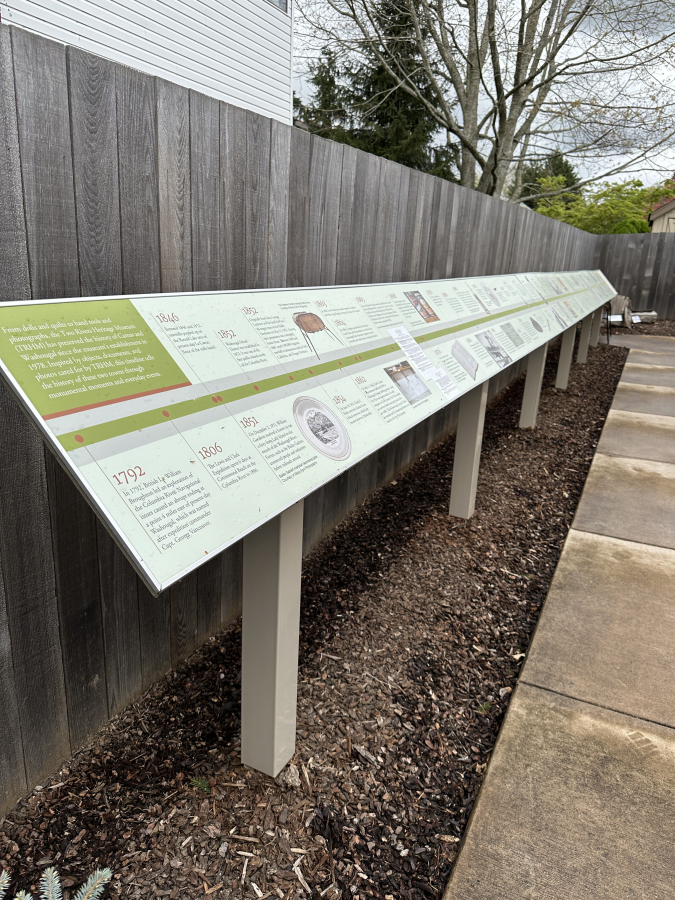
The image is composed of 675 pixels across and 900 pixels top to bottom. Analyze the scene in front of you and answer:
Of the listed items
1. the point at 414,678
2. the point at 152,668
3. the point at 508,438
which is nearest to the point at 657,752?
the point at 414,678

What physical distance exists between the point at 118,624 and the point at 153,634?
0.23m

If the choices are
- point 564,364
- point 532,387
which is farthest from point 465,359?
point 564,364

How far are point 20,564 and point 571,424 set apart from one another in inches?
232

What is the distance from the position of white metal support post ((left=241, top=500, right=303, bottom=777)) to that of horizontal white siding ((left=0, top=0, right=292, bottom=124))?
16.9ft

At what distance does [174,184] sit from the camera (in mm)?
2176

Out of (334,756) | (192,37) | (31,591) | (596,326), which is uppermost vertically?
(192,37)

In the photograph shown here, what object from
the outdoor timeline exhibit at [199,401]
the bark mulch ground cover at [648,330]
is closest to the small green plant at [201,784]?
the outdoor timeline exhibit at [199,401]

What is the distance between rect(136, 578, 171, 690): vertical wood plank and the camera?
2.34 meters

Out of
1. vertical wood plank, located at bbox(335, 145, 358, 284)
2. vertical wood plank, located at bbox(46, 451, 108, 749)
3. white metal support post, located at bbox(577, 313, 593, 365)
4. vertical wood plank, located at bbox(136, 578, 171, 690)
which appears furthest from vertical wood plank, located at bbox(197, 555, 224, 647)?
white metal support post, located at bbox(577, 313, 593, 365)

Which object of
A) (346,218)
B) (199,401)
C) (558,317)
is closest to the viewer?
(199,401)

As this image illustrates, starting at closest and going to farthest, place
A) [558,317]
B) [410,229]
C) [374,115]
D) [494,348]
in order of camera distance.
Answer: [494,348], [410,229], [558,317], [374,115]

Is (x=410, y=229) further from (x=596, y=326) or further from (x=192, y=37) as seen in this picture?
(x=596, y=326)

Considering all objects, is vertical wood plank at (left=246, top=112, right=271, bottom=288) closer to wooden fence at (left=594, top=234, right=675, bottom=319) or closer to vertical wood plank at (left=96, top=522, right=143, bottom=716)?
vertical wood plank at (left=96, top=522, right=143, bottom=716)

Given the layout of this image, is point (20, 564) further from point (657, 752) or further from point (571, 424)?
point (571, 424)
